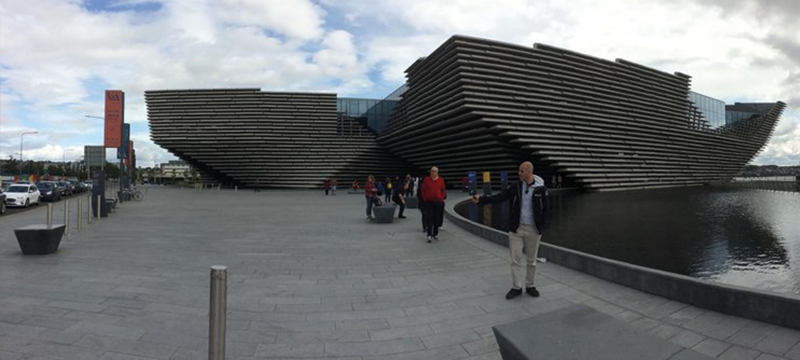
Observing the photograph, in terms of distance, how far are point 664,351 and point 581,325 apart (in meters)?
0.52

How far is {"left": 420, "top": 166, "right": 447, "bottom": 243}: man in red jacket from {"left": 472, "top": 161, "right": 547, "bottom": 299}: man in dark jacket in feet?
12.7

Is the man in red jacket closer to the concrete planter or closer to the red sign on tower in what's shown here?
the concrete planter

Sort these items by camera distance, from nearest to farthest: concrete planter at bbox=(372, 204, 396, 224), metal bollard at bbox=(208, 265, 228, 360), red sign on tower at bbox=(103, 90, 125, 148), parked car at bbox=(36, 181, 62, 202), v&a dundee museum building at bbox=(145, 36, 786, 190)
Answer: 1. metal bollard at bbox=(208, 265, 228, 360)
2. concrete planter at bbox=(372, 204, 396, 224)
3. red sign on tower at bbox=(103, 90, 125, 148)
4. parked car at bbox=(36, 181, 62, 202)
5. v&a dundee museum building at bbox=(145, 36, 786, 190)

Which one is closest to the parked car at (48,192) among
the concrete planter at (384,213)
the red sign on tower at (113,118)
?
the red sign on tower at (113,118)

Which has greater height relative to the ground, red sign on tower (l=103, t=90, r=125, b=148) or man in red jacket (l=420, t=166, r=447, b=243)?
red sign on tower (l=103, t=90, r=125, b=148)

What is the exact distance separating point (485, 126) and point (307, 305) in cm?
A: 2579

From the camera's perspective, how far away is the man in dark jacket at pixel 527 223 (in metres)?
4.72

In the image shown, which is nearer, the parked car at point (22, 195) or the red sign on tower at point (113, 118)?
the red sign on tower at point (113, 118)

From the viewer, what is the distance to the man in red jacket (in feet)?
28.9

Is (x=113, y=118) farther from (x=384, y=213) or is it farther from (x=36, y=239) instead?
(x=384, y=213)

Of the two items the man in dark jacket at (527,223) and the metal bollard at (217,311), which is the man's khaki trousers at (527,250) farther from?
the metal bollard at (217,311)

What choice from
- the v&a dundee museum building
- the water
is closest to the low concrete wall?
the water

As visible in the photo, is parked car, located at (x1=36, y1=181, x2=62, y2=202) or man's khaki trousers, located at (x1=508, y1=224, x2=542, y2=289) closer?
man's khaki trousers, located at (x1=508, y1=224, x2=542, y2=289)

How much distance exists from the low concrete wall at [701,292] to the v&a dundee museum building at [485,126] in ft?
75.2
